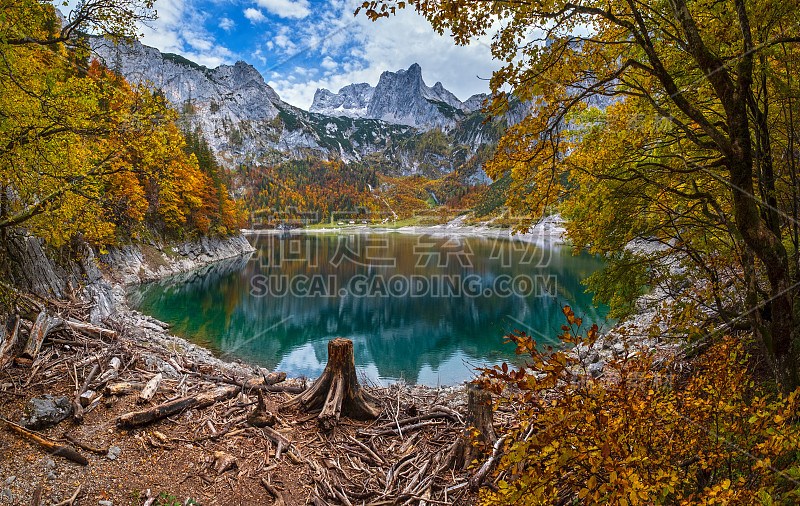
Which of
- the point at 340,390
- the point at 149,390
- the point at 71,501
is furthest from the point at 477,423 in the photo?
the point at 149,390

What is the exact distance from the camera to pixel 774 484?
2176 millimetres

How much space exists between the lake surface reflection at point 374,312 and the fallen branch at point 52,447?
9.62 metres

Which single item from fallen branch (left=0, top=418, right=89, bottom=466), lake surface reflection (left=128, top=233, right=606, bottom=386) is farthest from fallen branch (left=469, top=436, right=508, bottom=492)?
lake surface reflection (left=128, top=233, right=606, bottom=386)

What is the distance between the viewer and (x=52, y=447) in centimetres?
402

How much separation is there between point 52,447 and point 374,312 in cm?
2164

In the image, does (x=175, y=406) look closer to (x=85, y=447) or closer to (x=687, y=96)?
(x=85, y=447)

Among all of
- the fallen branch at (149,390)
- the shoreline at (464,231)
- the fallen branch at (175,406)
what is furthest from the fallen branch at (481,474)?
the shoreline at (464,231)

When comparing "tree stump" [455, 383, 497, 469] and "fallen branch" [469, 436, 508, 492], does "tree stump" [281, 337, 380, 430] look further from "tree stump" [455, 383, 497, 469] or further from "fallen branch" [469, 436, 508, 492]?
"fallen branch" [469, 436, 508, 492]

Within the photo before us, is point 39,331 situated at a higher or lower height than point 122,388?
higher

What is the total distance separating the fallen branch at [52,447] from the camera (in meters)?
3.99

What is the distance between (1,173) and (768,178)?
9486mm

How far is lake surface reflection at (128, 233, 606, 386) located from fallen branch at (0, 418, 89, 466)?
962 cm

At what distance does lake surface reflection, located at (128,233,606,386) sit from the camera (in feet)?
54.9

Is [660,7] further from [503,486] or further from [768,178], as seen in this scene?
[503,486]
